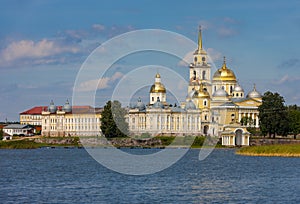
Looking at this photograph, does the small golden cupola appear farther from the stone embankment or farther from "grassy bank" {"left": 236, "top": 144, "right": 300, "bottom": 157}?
"grassy bank" {"left": 236, "top": 144, "right": 300, "bottom": 157}

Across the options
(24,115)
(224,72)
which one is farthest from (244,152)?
(24,115)

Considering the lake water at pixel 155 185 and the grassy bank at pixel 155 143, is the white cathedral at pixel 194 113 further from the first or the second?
the lake water at pixel 155 185

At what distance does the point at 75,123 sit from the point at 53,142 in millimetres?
17342

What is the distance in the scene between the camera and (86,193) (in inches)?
1533

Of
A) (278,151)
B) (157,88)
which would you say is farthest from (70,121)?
(278,151)

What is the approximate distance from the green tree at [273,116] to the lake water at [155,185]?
145ft

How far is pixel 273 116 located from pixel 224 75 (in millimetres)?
35457

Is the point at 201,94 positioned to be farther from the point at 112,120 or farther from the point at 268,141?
the point at 268,141

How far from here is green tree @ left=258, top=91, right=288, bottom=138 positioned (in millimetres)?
102750

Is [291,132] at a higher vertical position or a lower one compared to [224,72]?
lower

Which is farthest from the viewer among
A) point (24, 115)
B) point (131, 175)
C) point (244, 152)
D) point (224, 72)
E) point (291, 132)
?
point (24, 115)

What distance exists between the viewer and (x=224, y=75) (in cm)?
13750

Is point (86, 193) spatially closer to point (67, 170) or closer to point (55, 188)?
point (55, 188)

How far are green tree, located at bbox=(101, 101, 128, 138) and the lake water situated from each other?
182 feet
